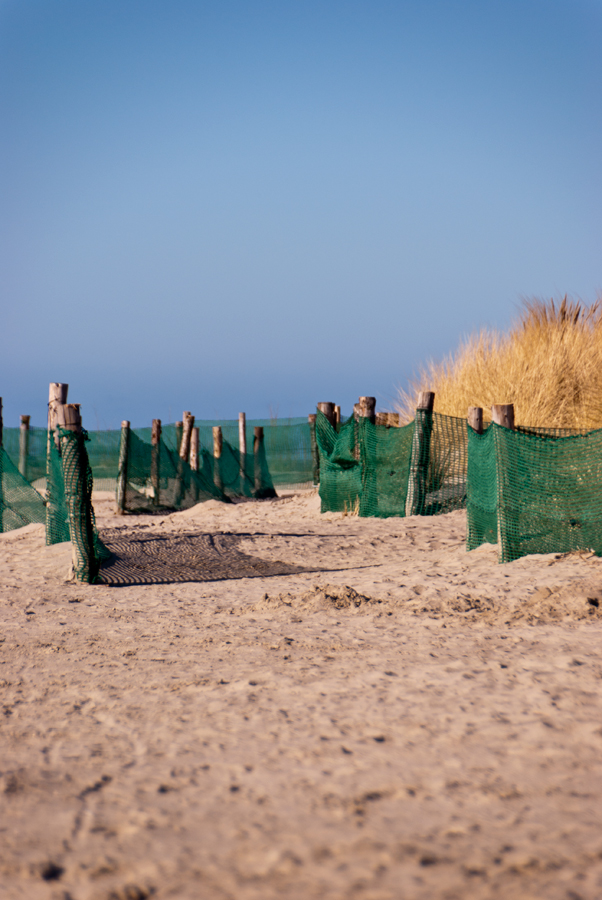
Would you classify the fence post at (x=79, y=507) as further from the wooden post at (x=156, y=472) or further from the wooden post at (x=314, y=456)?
the wooden post at (x=314, y=456)

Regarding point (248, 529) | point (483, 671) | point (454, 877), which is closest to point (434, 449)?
point (248, 529)

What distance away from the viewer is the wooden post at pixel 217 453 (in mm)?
14945

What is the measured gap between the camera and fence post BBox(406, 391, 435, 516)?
966 centimetres

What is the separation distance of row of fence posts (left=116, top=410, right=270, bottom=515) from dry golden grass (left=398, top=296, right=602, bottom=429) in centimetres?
346

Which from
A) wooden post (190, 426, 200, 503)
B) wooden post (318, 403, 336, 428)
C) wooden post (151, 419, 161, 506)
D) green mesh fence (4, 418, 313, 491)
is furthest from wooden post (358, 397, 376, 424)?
wooden post (190, 426, 200, 503)

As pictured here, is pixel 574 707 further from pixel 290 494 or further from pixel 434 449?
pixel 290 494

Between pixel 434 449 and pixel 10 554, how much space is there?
18.0 feet

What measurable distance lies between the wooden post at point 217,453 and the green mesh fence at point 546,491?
9083mm

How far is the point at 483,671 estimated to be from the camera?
358 centimetres

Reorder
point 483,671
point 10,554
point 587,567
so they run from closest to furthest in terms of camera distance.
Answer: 1. point 483,671
2. point 587,567
3. point 10,554

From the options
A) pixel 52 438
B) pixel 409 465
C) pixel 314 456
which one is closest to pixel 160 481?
pixel 314 456

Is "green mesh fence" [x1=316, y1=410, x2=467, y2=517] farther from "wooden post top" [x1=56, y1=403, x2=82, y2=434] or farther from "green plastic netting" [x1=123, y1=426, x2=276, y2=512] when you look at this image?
"wooden post top" [x1=56, y1=403, x2=82, y2=434]

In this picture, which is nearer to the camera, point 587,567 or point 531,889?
point 531,889

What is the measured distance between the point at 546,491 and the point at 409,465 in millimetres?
3721
